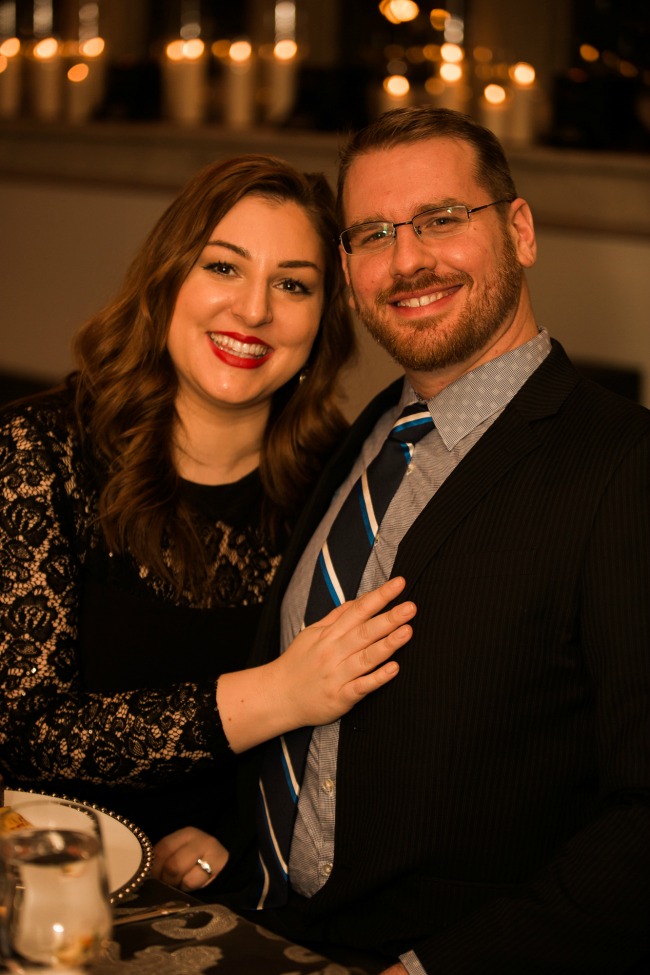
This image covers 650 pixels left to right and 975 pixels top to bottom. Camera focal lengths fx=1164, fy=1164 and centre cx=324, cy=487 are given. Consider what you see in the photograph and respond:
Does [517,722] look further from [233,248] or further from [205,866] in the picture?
[233,248]

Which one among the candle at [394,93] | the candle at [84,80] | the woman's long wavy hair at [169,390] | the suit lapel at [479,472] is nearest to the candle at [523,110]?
the candle at [394,93]

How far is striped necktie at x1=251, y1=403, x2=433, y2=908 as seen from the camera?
172 cm

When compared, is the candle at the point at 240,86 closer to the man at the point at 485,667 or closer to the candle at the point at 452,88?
the candle at the point at 452,88

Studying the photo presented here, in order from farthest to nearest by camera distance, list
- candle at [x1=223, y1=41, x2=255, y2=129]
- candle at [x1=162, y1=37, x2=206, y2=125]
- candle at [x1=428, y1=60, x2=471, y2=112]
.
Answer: candle at [x1=162, y1=37, x2=206, y2=125]
candle at [x1=223, y1=41, x2=255, y2=129]
candle at [x1=428, y1=60, x2=471, y2=112]

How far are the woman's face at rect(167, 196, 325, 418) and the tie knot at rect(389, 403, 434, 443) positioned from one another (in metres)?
0.33

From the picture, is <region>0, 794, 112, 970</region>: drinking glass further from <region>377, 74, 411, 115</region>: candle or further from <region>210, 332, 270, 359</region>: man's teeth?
<region>377, 74, 411, 115</region>: candle

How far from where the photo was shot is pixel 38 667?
1.77 metres

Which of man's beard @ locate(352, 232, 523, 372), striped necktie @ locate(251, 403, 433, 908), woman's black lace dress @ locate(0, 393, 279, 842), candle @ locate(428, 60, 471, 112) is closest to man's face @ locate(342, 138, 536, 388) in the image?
man's beard @ locate(352, 232, 523, 372)

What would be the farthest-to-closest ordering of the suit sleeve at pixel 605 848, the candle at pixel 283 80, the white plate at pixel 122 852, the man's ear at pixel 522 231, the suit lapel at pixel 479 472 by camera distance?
1. the candle at pixel 283 80
2. the man's ear at pixel 522 231
3. the suit lapel at pixel 479 472
4. the suit sleeve at pixel 605 848
5. the white plate at pixel 122 852

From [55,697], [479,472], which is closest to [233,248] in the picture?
[479,472]

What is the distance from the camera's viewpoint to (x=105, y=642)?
196cm

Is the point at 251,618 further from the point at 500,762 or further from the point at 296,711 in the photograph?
the point at 500,762

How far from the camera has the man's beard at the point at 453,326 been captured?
171cm

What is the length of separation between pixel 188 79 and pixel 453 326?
9.33ft
